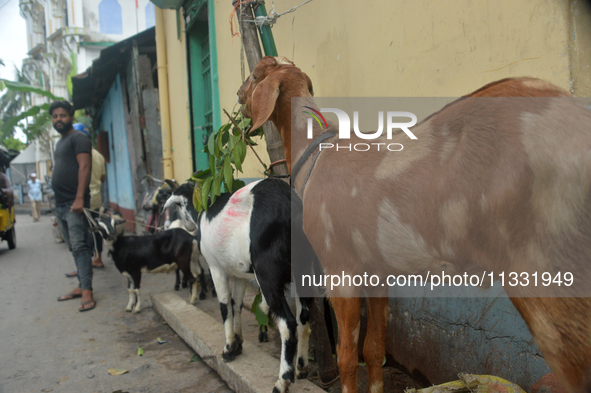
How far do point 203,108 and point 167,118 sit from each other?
1.62 m

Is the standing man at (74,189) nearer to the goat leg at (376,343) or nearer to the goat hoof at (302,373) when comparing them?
the goat hoof at (302,373)

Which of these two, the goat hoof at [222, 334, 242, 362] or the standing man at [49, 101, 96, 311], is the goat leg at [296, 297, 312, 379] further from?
the standing man at [49, 101, 96, 311]

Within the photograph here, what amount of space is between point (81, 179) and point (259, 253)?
11.5 ft

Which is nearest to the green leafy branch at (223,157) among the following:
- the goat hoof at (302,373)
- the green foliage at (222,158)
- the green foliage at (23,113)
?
the green foliage at (222,158)

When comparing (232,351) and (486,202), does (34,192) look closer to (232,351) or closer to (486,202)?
(232,351)

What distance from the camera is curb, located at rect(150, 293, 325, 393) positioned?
2.61m

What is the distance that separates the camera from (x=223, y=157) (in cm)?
299

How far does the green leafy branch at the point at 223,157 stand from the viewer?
9.28 feet

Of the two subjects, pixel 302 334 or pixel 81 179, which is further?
pixel 81 179

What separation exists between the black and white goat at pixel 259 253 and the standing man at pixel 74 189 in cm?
271

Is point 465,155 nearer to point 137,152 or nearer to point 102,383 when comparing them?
point 102,383

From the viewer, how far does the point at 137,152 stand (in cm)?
1053

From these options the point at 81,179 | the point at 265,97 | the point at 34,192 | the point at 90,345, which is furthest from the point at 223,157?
the point at 34,192

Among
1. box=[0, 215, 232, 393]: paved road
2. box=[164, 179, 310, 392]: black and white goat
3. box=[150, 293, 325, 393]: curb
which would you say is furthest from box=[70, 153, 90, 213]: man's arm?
box=[164, 179, 310, 392]: black and white goat
